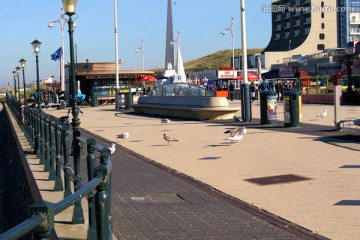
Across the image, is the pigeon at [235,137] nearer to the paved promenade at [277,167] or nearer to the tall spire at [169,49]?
the paved promenade at [277,167]

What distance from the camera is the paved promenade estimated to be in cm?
670

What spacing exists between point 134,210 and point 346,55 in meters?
26.2

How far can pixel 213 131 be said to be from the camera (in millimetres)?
18234

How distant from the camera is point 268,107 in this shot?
64.5ft

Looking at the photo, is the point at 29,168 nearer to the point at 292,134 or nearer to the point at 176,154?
the point at 176,154

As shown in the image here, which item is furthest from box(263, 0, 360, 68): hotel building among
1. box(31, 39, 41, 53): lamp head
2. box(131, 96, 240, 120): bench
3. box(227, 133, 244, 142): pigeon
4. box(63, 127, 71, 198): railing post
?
box(63, 127, 71, 198): railing post

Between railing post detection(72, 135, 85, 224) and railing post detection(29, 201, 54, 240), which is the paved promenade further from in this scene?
railing post detection(29, 201, 54, 240)

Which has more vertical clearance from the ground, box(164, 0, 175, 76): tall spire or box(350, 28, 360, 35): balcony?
box(350, 28, 360, 35): balcony

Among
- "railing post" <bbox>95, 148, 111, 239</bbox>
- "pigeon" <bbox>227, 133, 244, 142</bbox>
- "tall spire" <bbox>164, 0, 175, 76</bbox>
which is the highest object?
"tall spire" <bbox>164, 0, 175, 76</bbox>

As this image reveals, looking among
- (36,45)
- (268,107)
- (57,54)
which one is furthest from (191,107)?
(57,54)

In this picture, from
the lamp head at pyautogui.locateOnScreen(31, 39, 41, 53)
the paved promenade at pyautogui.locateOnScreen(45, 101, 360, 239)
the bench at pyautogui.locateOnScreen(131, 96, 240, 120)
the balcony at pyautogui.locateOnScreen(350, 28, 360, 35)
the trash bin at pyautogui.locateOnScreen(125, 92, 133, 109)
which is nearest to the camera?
the paved promenade at pyautogui.locateOnScreen(45, 101, 360, 239)

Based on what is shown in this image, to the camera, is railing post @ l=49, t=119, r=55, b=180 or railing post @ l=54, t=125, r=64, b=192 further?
railing post @ l=49, t=119, r=55, b=180

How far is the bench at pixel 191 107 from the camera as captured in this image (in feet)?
76.7

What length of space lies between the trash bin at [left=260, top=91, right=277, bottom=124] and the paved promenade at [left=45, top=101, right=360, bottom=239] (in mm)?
1019
